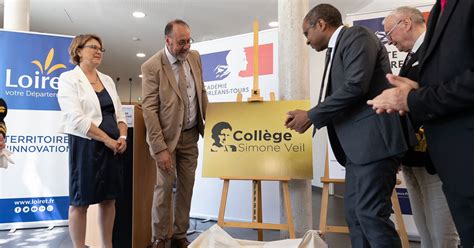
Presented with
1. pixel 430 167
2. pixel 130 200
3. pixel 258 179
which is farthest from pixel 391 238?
pixel 130 200

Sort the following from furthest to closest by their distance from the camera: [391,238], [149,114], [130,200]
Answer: [130,200], [149,114], [391,238]

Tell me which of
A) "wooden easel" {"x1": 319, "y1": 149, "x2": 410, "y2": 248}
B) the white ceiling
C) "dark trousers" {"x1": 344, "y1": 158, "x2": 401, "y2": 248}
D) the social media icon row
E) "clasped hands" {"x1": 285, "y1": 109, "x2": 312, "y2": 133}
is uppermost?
the white ceiling

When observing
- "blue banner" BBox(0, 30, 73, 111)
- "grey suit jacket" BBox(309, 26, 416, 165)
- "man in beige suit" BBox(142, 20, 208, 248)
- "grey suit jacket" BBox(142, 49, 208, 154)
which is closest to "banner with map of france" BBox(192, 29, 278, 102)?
"man in beige suit" BBox(142, 20, 208, 248)

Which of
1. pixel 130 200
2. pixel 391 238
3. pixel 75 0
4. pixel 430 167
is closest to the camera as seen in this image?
pixel 391 238

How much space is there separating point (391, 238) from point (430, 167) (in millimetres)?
513

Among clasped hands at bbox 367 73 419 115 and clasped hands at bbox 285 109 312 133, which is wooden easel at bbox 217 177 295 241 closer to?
clasped hands at bbox 285 109 312 133

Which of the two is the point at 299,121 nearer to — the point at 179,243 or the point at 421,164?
the point at 421,164

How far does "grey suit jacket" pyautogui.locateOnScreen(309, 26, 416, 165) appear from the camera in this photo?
1584 mm

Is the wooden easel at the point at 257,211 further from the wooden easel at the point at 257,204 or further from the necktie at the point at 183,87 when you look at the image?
the necktie at the point at 183,87

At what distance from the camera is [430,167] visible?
1.85 m

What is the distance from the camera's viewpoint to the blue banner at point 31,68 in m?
3.51

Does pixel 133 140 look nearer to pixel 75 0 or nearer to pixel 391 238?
pixel 391 238

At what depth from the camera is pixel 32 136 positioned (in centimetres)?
355

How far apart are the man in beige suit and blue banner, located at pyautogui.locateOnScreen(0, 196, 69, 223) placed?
1655 mm
